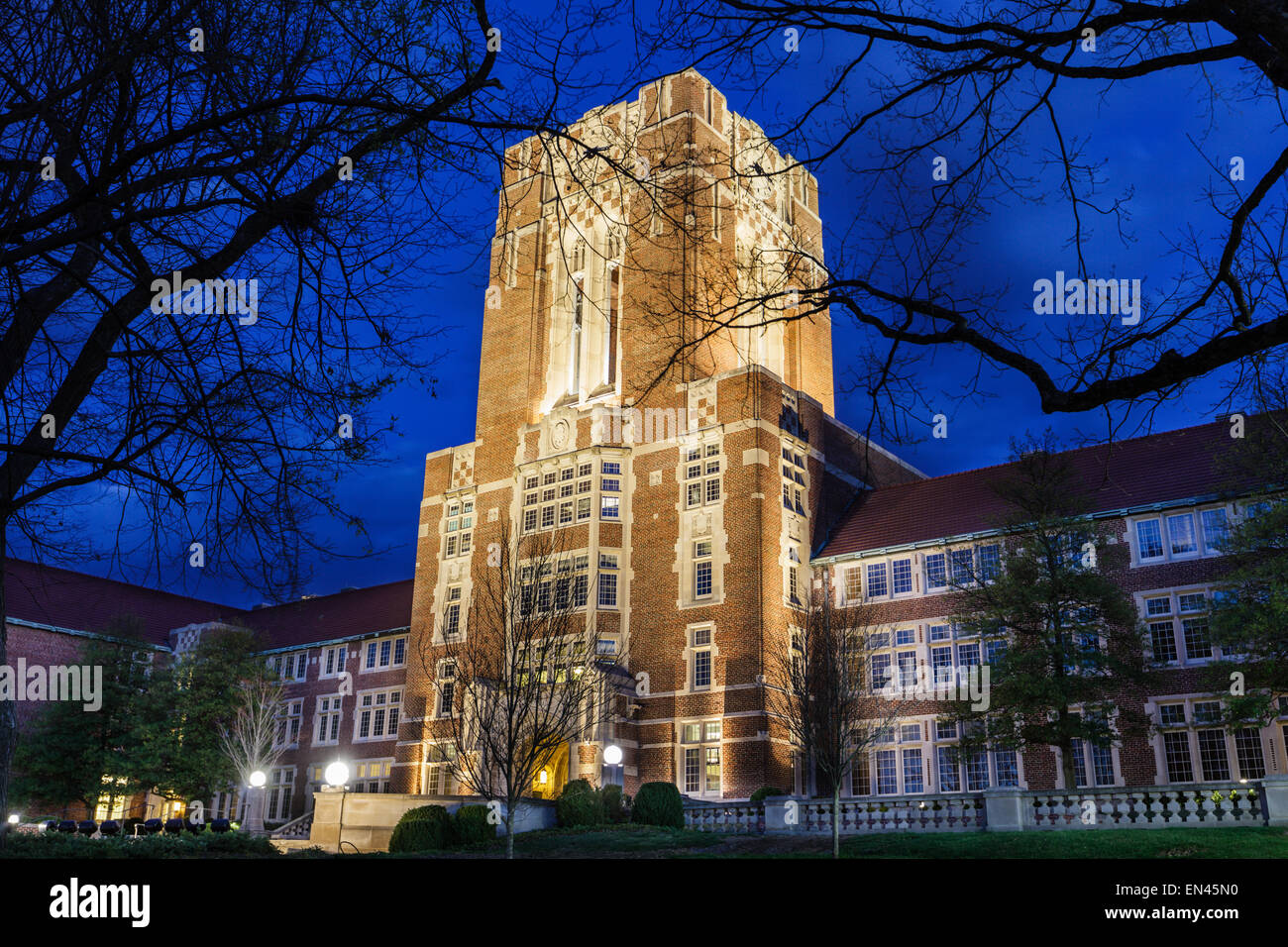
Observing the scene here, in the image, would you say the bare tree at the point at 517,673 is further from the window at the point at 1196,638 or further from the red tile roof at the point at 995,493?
the window at the point at 1196,638

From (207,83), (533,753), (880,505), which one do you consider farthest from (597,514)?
(207,83)

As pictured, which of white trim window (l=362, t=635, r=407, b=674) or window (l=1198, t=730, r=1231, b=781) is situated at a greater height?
white trim window (l=362, t=635, r=407, b=674)

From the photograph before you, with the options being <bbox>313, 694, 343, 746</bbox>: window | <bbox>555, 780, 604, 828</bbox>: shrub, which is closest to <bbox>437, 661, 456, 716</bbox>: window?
<bbox>555, 780, 604, 828</bbox>: shrub

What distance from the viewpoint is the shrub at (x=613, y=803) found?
112 ft

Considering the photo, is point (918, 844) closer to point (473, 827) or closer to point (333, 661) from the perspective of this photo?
point (473, 827)

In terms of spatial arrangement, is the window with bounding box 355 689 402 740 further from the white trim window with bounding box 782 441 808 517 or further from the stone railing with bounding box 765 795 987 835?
the stone railing with bounding box 765 795 987 835

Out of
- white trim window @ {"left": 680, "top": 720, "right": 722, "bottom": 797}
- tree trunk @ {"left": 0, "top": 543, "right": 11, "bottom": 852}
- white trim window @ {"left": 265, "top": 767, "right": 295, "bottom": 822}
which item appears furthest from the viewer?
white trim window @ {"left": 265, "top": 767, "right": 295, "bottom": 822}

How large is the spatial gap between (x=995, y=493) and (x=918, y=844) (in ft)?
58.4

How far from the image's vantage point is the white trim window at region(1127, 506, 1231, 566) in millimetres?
34688

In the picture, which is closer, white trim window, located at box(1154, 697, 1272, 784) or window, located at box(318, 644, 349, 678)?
white trim window, located at box(1154, 697, 1272, 784)

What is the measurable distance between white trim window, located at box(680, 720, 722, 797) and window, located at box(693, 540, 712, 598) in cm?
526
